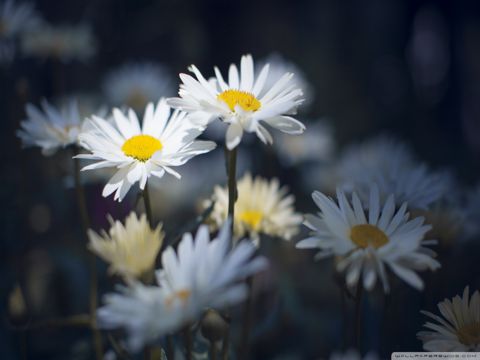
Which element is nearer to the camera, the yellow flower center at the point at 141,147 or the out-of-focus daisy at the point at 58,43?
the yellow flower center at the point at 141,147

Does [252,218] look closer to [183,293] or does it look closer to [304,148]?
[183,293]

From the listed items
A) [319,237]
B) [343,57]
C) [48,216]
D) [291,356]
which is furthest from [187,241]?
[343,57]

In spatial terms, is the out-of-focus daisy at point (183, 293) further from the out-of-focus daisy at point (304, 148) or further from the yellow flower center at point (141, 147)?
the out-of-focus daisy at point (304, 148)

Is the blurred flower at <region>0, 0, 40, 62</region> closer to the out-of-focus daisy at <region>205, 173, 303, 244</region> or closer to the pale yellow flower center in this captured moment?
the out-of-focus daisy at <region>205, 173, 303, 244</region>

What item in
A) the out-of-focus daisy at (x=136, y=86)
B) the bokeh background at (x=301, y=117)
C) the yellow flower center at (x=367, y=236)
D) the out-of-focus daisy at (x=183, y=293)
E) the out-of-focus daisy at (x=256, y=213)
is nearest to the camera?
the out-of-focus daisy at (x=183, y=293)

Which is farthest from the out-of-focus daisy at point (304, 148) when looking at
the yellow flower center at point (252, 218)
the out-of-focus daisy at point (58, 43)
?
the yellow flower center at point (252, 218)

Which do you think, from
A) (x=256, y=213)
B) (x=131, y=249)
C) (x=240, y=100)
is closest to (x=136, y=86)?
(x=256, y=213)

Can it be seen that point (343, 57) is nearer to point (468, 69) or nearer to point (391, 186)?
point (468, 69)
